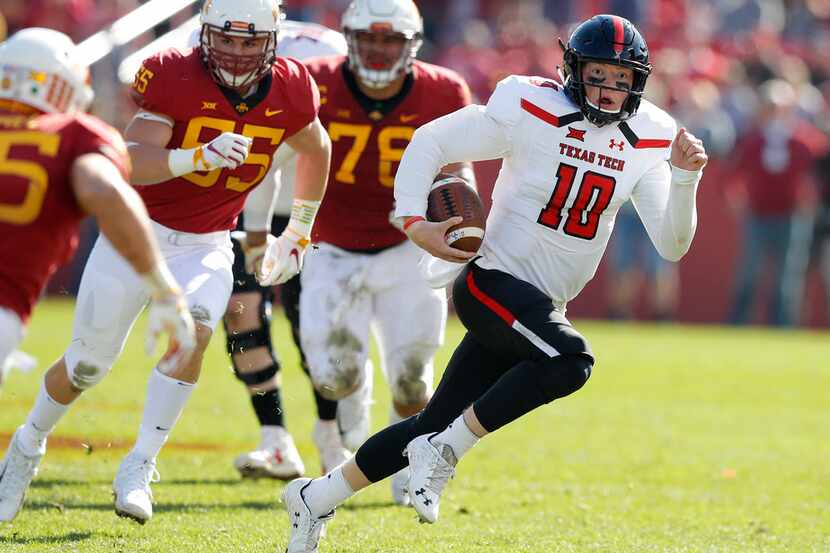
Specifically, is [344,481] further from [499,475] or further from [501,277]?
[499,475]

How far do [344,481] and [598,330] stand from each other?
898 cm

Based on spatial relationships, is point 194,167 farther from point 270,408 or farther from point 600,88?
point 270,408

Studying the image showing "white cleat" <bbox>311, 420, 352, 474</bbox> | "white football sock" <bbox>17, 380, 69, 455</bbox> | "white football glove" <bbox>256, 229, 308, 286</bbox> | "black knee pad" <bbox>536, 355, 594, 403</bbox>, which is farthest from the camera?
"white cleat" <bbox>311, 420, 352, 474</bbox>

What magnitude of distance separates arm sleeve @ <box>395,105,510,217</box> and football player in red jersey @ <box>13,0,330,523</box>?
1.77 feet

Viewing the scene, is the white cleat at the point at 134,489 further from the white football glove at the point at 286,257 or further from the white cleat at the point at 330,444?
the white cleat at the point at 330,444

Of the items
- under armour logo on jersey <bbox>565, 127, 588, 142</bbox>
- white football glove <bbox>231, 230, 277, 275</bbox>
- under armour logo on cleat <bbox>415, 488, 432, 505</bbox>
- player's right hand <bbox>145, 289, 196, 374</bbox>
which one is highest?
under armour logo on jersey <bbox>565, 127, 588, 142</bbox>

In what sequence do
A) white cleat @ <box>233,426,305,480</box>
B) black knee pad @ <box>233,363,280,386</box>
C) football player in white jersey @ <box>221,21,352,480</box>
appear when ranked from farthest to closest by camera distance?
black knee pad @ <box>233,363,280,386</box>, white cleat @ <box>233,426,305,480</box>, football player in white jersey @ <box>221,21,352,480</box>

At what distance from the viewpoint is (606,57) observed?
4.48 meters

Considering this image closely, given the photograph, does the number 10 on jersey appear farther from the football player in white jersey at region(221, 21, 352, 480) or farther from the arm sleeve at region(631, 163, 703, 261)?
the football player in white jersey at region(221, 21, 352, 480)

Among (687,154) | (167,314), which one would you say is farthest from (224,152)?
(687,154)

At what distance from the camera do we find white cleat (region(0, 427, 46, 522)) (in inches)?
192

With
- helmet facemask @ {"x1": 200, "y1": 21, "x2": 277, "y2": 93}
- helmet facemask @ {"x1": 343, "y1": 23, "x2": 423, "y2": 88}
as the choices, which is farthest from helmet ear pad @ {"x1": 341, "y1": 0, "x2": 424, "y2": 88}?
helmet facemask @ {"x1": 200, "y1": 21, "x2": 277, "y2": 93}

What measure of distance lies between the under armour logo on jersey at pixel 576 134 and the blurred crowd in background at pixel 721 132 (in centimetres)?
810

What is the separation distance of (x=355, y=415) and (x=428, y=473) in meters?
Answer: 1.74
